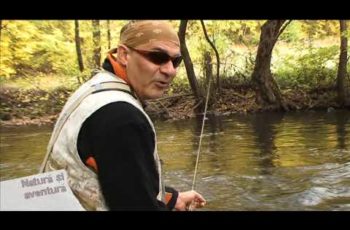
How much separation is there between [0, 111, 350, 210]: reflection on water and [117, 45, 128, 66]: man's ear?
17.8ft

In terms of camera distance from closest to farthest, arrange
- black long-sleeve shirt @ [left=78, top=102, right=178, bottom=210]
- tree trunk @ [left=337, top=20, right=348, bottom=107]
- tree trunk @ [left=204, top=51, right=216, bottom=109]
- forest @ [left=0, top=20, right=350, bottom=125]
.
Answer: black long-sleeve shirt @ [left=78, top=102, right=178, bottom=210] → tree trunk @ [left=337, top=20, right=348, bottom=107] → forest @ [left=0, top=20, right=350, bottom=125] → tree trunk @ [left=204, top=51, right=216, bottom=109]

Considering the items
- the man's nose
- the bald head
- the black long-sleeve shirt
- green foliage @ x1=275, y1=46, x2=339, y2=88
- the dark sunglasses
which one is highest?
the bald head

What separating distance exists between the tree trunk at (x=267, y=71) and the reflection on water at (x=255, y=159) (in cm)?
186

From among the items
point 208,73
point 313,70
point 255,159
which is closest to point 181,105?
point 208,73

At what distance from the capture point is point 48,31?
23.2 meters

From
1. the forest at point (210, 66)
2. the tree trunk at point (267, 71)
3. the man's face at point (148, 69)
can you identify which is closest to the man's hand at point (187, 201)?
the man's face at point (148, 69)

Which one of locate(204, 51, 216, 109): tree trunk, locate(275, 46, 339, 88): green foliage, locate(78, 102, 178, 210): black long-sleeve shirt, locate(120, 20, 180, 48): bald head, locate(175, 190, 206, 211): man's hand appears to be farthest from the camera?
locate(275, 46, 339, 88): green foliage

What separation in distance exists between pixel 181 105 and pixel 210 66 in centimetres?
177

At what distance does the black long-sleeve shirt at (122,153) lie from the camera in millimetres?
1521

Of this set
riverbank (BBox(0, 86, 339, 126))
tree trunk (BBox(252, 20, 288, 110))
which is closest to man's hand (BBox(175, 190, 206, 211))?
riverbank (BBox(0, 86, 339, 126))

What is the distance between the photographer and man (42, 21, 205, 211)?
5.02ft

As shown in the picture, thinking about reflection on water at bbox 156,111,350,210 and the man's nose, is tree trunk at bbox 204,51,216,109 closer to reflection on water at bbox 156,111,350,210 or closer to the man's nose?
reflection on water at bbox 156,111,350,210

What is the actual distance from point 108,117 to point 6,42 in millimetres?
19848
